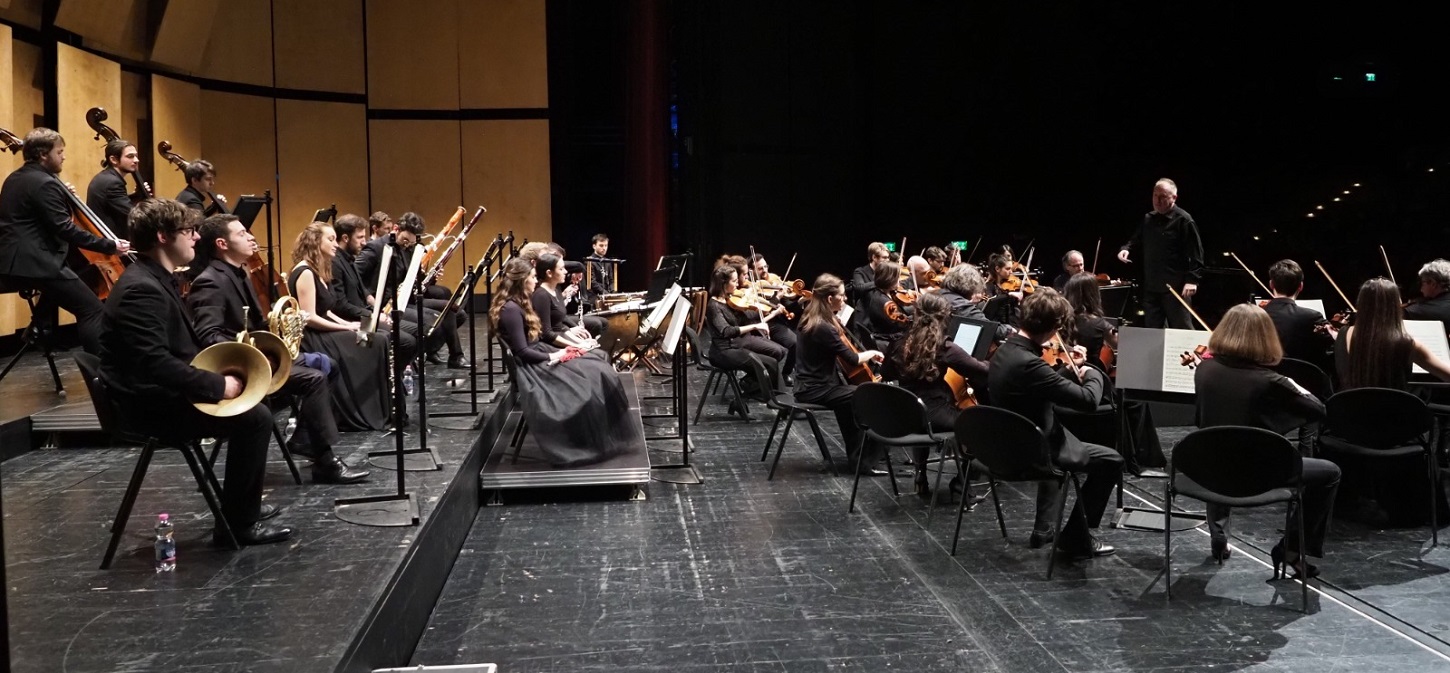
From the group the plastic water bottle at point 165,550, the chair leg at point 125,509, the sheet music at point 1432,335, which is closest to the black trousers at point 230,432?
the chair leg at point 125,509

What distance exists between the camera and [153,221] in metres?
3.85

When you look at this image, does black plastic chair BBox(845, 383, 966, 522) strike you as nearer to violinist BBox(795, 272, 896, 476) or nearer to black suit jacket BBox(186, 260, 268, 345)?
violinist BBox(795, 272, 896, 476)

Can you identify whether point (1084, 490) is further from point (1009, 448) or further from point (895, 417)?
point (895, 417)

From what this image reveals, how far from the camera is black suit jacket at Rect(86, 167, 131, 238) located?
6742 millimetres

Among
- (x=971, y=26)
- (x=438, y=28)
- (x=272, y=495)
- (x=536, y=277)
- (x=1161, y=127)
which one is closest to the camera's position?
(x=272, y=495)

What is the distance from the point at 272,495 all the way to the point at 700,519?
2.14m

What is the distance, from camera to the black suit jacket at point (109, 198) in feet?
22.1

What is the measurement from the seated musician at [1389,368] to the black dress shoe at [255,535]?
4941 millimetres

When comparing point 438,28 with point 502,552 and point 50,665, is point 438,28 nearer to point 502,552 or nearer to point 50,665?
point 502,552

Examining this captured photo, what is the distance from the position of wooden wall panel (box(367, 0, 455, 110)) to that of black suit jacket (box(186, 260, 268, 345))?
442 inches

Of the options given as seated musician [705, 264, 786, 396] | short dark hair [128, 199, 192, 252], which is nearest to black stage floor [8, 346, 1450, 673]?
short dark hair [128, 199, 192, 252]

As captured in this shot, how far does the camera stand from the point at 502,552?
5309mm

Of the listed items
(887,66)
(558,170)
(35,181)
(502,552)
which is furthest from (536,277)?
(558,170)

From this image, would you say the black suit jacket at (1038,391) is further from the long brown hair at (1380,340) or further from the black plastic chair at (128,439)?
the black plastic chair at (128,439)
